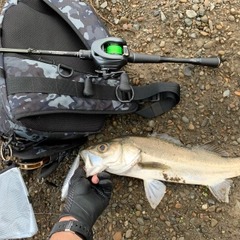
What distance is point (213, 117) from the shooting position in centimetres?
384

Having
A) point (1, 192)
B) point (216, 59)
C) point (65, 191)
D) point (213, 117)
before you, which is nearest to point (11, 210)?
point (1, 192)

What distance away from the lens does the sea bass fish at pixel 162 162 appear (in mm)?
3613

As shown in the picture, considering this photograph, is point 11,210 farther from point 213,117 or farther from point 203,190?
point 213,117

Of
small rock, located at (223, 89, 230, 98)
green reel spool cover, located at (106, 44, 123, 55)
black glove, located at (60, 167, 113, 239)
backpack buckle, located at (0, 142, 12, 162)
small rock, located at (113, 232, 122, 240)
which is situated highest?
green reel spool cover, located at (106, 44, 123, 55)

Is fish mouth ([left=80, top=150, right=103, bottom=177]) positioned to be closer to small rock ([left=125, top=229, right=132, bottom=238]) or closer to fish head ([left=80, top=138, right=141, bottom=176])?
fish head ([left=80, top=138, right=141, bottom=176])

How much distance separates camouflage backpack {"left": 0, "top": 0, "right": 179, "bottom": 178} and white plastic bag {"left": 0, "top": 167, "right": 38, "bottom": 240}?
296 millimetres

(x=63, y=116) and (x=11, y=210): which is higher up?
(x=63, y=116)

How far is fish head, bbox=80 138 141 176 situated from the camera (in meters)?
3.59

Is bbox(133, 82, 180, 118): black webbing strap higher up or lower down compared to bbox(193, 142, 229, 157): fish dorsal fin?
higher up

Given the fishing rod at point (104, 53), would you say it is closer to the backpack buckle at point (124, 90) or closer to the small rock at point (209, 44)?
the backpack buckle at point (124, 90)

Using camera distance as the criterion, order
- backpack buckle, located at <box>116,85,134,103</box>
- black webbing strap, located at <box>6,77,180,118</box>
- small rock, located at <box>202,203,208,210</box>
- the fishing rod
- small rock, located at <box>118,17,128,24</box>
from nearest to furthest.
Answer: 1. black webbing strap, located at <box>6,77,180,118</box>
2. the fishing rod
3. backpack buckle, located at <box>116,85,134,103</box>
4. small rock, located at <box>202,203,208,210</box>
5. small rock, located at <box>118,17,128,24</box>

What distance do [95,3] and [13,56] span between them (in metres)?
1.65

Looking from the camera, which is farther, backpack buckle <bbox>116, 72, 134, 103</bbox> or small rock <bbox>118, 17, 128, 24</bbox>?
small rock <bbox>118, 17, 128, 24</bbox>

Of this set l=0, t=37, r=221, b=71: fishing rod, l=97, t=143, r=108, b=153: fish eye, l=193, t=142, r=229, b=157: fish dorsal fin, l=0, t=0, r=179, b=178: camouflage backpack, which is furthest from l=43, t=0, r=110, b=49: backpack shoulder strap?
l=193, t=142, r=229, b=157: fish dorsal fin
